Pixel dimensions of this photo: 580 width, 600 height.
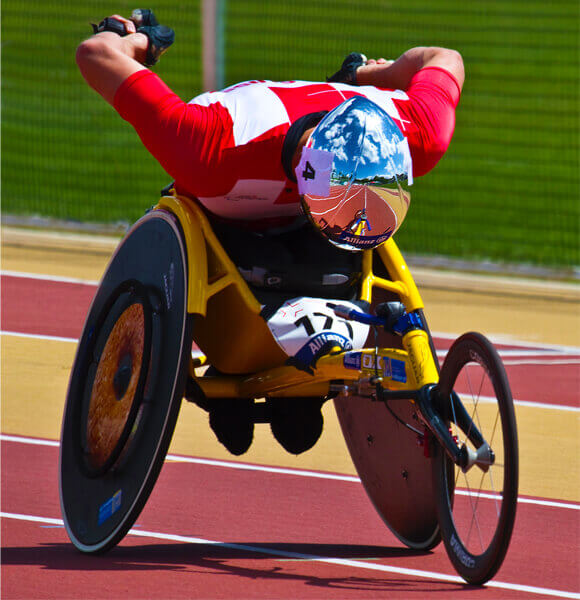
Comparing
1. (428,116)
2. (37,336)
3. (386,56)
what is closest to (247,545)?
(428,116)

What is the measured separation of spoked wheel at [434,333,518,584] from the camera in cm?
475

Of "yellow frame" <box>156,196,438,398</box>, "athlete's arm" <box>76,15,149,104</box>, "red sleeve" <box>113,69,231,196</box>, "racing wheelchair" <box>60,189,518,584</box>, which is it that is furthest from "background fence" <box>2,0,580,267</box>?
"red sleeve" <box>113,69,231,196</box>

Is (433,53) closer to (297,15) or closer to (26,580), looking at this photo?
(26,580)

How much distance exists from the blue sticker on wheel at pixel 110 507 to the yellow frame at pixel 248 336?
524 millimetres

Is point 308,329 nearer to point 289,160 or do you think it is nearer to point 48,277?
point 289,160

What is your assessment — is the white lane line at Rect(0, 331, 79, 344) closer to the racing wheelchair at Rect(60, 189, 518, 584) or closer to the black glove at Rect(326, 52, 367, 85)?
the racing wheelchair at Rect(60, 189, 518, 584)

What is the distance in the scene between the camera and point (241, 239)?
18.0ft

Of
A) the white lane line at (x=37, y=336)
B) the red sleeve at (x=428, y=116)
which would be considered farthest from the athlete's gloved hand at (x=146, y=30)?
the white lane line at (x=37, y=336)

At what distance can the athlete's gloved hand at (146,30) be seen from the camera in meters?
5.55

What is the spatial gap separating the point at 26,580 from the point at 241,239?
1.47m

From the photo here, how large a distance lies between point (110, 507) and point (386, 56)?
632 inches

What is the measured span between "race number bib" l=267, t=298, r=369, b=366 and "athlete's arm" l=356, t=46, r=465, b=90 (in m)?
1.04

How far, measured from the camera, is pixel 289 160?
5.21 metres

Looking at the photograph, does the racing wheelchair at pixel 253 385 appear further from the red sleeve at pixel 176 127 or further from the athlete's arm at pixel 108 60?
the athlete's arm at pixel 108 60
